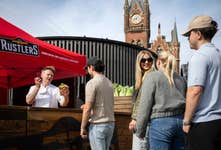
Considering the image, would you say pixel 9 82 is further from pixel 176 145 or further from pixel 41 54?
pixel 176 145

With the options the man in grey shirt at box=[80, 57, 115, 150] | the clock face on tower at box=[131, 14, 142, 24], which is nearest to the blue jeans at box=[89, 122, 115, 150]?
the man in grey shirt at box=[80, 57, 115, 150]

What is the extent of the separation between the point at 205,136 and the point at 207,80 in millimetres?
419

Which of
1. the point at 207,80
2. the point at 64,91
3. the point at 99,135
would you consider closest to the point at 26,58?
the point at 64,91

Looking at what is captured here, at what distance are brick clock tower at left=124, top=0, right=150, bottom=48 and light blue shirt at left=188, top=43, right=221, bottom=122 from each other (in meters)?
91.8

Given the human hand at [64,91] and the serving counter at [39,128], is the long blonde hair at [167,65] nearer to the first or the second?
the serving counter at [39,128]

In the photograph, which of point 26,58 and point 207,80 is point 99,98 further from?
point 26,58

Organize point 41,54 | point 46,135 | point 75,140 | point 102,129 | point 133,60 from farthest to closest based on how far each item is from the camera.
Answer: point 133,60 < point 41,54 < point 75,140 < point 46,135 < point 102,129

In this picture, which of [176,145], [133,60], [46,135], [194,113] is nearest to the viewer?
[194,113]

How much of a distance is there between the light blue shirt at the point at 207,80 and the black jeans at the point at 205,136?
5 centimetres

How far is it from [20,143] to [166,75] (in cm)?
199

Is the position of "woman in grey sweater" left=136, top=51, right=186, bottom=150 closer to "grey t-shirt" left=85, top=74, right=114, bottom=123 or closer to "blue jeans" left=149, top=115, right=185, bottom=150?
"blue jeans" left=149, top=115, right=185, bottom=150

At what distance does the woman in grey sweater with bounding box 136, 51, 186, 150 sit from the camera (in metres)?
3.56

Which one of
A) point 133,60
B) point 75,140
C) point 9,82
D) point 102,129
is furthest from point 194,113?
point 133,60

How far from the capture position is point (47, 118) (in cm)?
503
